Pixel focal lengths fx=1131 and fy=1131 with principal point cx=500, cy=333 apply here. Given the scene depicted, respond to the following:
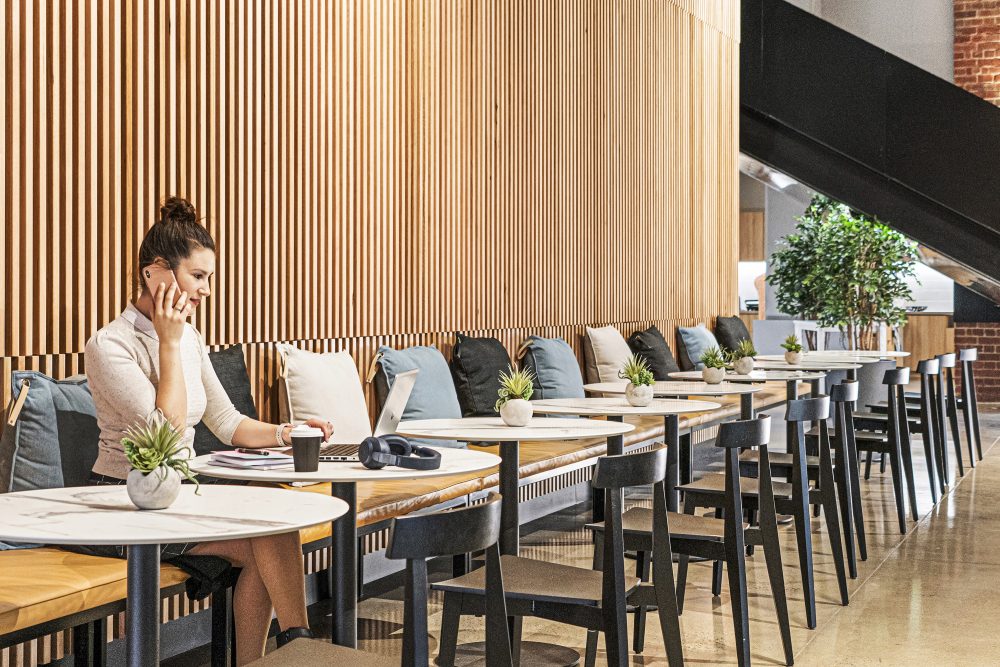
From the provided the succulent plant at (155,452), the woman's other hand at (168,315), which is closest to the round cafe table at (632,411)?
the woman's other hand at (168,315)

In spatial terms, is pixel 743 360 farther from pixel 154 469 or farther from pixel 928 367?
pixel 154 469

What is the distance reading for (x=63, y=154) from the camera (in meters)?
3.61

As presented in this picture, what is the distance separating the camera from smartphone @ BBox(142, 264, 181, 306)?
10.1 ft

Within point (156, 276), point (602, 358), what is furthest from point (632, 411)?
point (602, 358)

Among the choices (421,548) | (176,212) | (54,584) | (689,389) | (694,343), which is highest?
(176,212)

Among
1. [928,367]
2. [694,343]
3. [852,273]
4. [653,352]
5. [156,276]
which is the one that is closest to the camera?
[156,276]

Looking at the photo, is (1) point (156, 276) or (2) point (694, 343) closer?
(1) point (156, 276)

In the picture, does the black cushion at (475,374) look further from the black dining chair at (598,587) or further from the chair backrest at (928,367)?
the black dining chair at (598,587)

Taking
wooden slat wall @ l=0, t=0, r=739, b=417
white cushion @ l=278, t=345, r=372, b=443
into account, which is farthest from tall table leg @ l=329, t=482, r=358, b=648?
white cushion @ l=278, t=345, r=372, b=443

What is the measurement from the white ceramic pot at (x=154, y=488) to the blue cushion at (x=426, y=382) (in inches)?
112

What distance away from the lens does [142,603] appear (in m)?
2.12

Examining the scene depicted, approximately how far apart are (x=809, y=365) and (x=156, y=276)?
620 centimetres

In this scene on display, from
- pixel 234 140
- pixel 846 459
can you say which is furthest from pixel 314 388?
pixel 846 459

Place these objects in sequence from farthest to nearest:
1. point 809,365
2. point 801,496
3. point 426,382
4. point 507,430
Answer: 1. point 809,365
2. point 426,382
3. point 801,496
4. point 507,430
